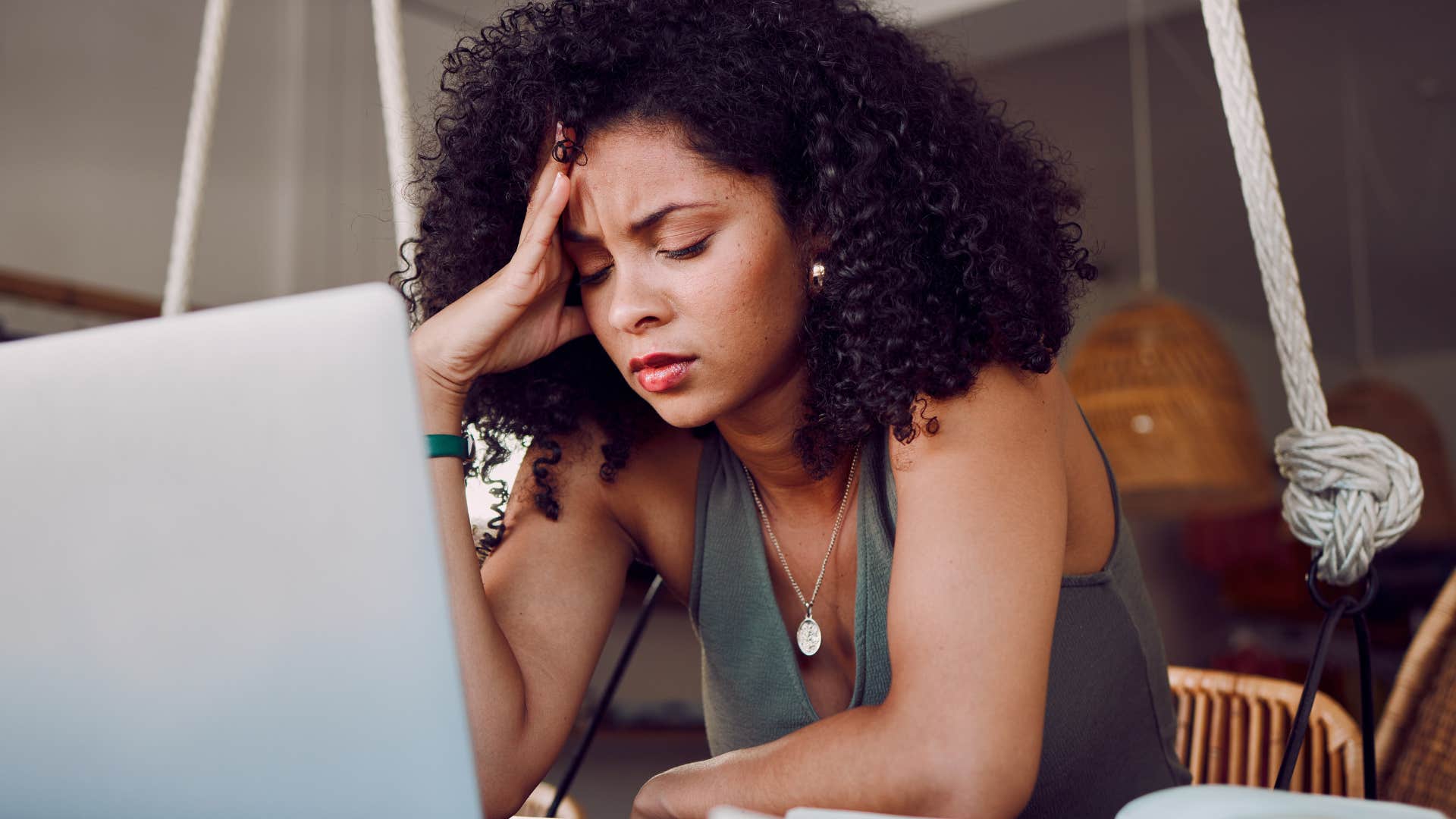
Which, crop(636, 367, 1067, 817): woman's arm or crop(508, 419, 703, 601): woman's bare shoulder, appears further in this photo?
crop(508, 419, 703, 601): woman's bare shoulder

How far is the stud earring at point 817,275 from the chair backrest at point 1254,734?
65 centimetres

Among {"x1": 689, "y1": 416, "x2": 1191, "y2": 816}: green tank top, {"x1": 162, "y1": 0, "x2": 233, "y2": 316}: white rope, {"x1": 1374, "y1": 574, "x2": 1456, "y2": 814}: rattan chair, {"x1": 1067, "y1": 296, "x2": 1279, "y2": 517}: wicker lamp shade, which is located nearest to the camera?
{"x1": 689, "y1": 416, "x2": 1191, "y2": 816}: green tank top

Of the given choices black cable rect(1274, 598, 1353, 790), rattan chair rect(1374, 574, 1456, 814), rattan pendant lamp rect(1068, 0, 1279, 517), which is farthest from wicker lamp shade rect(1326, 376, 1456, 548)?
black cable rect(1274, 598, 1353, 790)

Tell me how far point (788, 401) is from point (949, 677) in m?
0.40

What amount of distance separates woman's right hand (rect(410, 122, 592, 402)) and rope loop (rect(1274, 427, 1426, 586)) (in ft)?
2.28

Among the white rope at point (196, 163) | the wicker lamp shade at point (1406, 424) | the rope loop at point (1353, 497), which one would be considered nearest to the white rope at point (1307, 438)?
the rope loop at point (1353, 497)

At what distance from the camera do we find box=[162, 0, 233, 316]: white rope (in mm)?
1414

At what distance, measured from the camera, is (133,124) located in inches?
144

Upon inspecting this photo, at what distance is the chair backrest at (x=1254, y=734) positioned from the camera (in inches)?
52.0

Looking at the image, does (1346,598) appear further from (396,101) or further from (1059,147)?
(1059,147)

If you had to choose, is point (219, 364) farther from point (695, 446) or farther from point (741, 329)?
point (695, 446)

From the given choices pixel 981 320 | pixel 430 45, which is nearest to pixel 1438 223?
pixel 430 45

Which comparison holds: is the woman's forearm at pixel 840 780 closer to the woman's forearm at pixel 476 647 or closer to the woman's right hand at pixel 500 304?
the woman's forearm at pixel 476 647

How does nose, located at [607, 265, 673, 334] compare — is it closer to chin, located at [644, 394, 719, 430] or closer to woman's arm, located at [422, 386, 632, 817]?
chin, located at [644, 394, 719, 430]
